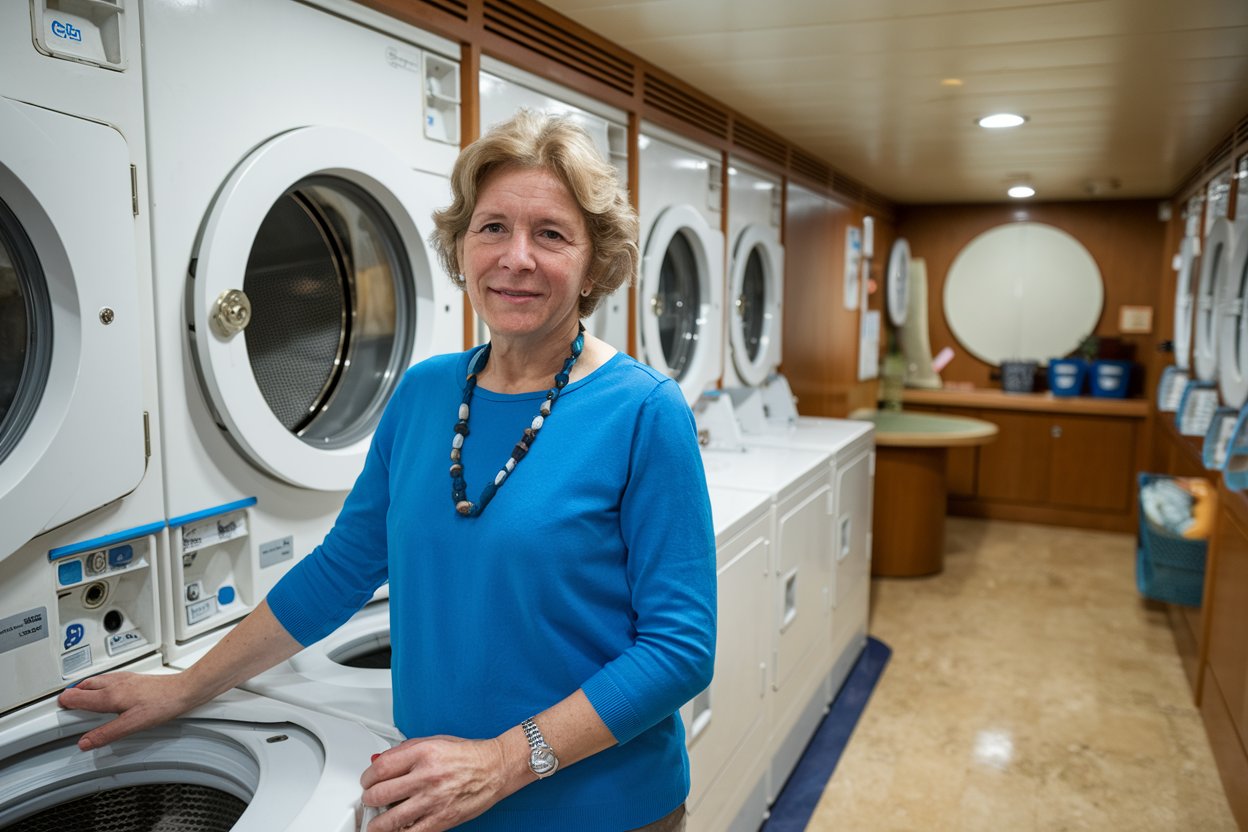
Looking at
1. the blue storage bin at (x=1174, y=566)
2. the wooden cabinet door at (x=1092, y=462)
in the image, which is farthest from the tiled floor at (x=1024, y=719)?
the wooden cabinet door at (x=1092, y=462)

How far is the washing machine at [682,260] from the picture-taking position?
2865 millimetres

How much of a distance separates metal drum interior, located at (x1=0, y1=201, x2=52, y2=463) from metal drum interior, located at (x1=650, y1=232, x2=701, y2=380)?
2120 millimetres

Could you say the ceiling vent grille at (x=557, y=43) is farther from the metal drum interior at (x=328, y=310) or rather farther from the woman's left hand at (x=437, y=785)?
the woman's left hand at (x=437, y=785)

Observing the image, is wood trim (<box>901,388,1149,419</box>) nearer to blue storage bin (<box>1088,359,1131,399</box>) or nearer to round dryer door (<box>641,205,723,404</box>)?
blue storage bin (<box>1088,359,1131,399</box>)

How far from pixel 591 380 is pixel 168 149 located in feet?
2.63

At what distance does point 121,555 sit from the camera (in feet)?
4.71

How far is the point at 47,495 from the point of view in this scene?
1.26m

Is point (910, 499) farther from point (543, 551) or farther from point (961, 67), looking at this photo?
point (543, 551)

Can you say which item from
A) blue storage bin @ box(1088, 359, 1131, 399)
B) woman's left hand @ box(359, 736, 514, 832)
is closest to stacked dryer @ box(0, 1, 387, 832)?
woman's left hand @ box(359, 736, 514, 832)

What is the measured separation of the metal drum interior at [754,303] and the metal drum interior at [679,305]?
1.88 feet

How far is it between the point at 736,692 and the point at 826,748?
96 centimetres

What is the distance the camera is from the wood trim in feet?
18.9

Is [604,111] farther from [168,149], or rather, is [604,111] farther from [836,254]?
[836,254]

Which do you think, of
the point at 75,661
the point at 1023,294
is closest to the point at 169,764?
the point at 75,661
